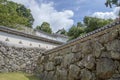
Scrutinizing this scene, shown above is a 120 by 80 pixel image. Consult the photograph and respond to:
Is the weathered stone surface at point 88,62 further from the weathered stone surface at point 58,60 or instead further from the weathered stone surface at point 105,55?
the weathered stone surface at point 58,60

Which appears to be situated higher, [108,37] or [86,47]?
[108,37]

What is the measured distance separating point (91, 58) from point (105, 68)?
35.3 inches

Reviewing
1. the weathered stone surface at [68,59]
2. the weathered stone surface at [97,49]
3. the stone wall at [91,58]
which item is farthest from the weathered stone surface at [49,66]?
the weathered stone surface at [97,49]

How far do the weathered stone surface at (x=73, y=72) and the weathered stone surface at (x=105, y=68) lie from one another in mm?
1143

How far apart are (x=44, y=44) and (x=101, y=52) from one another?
7.55 m

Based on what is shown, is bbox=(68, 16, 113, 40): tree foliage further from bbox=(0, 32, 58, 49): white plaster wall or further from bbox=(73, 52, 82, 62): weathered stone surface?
bbox=(73, 52, 82, 62): weathered stone surface

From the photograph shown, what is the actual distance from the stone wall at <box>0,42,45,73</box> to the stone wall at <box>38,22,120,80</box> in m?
2.77

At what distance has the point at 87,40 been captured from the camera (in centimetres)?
719

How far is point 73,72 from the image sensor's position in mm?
7367

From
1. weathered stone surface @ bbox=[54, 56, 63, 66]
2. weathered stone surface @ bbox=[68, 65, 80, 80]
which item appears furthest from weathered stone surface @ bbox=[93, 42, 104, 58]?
weathered stone surface @ bbox=[54, 56, 63, 66]

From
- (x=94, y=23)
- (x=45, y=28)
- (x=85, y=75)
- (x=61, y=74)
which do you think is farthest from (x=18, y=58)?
(x=45, y=28)

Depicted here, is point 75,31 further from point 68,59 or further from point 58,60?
Result: point 68,59

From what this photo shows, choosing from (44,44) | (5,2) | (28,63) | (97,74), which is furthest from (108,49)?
(5,2)

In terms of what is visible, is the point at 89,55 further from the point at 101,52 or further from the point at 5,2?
the point at 5,2
